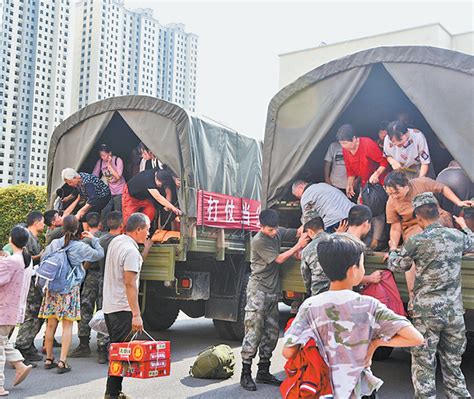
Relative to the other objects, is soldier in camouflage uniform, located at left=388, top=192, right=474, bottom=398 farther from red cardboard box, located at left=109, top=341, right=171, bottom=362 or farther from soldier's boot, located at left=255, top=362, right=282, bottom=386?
red cardboard box, located at left=109, top=341, right=171, bottom=362

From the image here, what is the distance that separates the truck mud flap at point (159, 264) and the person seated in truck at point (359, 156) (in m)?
2.06

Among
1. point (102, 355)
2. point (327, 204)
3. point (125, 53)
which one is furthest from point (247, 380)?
point (125, 53)

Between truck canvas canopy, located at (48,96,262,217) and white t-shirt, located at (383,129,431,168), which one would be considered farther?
truck canvas canopy, located at (48,96,262,217)

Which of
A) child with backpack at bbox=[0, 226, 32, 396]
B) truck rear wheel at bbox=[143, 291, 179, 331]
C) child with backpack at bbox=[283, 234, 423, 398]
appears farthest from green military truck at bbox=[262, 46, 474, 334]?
truck rear wheel at bbox=[143, 291, 179, 331]

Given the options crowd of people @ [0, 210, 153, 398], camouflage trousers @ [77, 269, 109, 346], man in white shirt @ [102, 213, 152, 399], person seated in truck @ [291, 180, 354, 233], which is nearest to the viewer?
man in white shirt @ [102, 213, 152, 399]

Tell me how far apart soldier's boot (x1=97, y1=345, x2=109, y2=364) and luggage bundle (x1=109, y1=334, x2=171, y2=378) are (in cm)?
234

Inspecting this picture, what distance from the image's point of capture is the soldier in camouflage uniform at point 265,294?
530 cm

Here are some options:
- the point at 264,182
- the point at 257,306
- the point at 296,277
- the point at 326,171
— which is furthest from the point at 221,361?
the point at 326,171

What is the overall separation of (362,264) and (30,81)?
3404 centimetres

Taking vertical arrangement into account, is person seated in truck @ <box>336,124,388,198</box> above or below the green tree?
above

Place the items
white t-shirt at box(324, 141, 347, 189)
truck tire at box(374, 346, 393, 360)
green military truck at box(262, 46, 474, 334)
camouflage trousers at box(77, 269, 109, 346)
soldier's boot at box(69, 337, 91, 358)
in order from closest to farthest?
green military truck at box(262, 46, 474, 334), white t-shirt at box(324, 141, 347, 189), truck tire at box(374, 346, 393, 360), soldier's boot at box(69, 337, 91, 358), camouflage trousers at box(77, 269, 109, 346)

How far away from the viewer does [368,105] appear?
6383 millimetres

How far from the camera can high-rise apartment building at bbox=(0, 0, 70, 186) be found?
3166 cm

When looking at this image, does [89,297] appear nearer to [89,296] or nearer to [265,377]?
[89,296]
